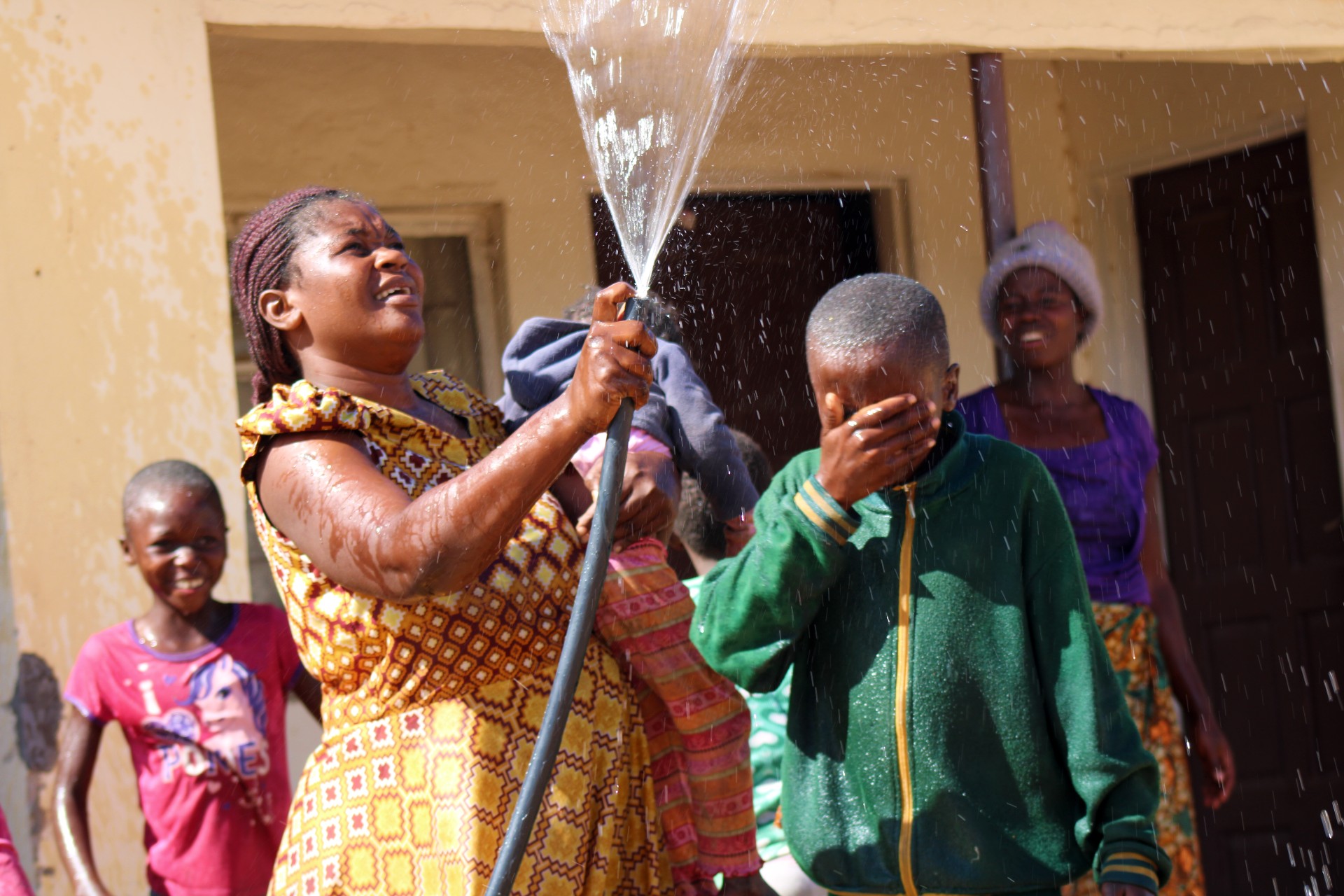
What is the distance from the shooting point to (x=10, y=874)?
83.5 inches

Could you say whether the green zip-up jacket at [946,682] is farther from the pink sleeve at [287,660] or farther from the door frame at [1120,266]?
the door frame at [1120,266]

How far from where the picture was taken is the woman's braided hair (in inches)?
97.6

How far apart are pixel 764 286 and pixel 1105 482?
2842mm

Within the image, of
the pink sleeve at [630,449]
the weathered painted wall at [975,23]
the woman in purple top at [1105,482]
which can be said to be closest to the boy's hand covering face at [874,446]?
the pink sleeve at [630,449]

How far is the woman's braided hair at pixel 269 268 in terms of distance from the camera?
2.48 m

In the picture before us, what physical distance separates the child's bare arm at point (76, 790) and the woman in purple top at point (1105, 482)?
2.49m

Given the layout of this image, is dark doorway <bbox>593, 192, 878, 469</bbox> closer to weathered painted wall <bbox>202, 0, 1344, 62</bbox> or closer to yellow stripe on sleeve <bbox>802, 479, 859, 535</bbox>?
weathered painted wall <bbox>202, 0, 1344, 62</bbox>

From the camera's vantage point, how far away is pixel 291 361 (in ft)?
8.29

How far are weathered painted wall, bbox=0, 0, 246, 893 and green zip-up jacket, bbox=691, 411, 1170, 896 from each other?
2.45m

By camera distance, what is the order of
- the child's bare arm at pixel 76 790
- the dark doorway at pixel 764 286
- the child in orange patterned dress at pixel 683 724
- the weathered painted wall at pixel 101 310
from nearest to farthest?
the child in orange patterned dress at pixel 683 724 < the child's bare arm at pixel 76 790 < the weathered painted wall at pixel 101 310 < the dark doorway at pixel 764 286

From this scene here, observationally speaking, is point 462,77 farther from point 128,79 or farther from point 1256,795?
point 1256,795

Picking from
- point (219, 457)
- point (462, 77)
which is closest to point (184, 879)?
point (219, 457)

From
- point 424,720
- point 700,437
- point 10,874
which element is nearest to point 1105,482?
point 700,437

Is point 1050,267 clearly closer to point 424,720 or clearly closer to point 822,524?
point 822,524
